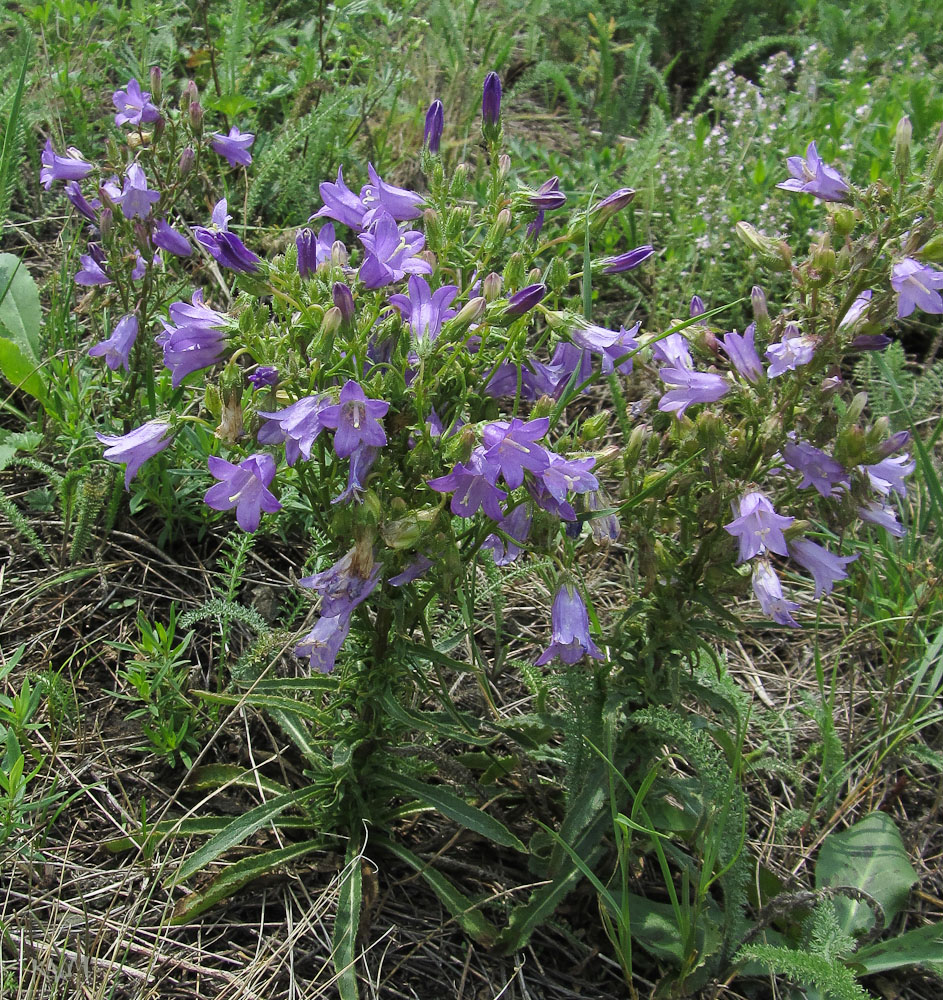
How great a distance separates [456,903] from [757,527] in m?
1.04

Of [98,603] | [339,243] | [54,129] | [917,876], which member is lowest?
[917,876]

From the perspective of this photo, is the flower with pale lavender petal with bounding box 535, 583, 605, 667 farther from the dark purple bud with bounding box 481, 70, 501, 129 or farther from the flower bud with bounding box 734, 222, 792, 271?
the dark purple bud with bounding box 481, 70, 501, 129

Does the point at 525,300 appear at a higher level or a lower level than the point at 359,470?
higher

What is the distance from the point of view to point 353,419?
148 cm

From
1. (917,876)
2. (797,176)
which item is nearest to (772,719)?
(917,876)

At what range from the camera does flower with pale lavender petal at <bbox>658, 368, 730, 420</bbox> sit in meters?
1.81

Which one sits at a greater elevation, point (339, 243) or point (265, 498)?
point (339, 243)

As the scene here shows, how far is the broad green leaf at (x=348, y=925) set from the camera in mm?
1842

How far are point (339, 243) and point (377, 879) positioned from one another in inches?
55.3

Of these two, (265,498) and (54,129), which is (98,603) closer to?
(265,498)

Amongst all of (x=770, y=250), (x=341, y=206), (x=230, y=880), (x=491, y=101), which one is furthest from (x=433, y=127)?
(x=230, y=880)

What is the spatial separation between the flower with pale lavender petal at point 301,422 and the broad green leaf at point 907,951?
1.64m

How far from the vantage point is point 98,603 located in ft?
8.52

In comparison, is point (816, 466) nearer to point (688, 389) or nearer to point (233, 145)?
point (688, 389)
